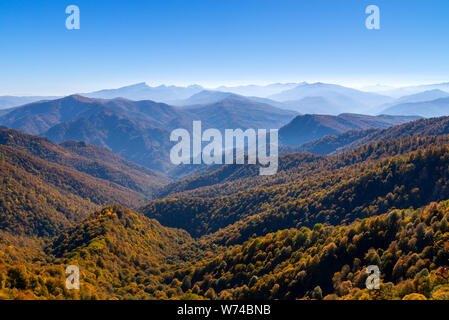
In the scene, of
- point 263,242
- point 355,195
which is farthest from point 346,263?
point 355,195

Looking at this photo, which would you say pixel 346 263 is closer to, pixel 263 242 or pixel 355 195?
pixel 263 242

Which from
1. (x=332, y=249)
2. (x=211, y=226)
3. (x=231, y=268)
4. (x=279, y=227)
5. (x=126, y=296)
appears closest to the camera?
(x=332, y=249)

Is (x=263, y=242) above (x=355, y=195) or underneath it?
underneath

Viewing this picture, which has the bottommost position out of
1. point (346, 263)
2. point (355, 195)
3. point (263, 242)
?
point (263, 242)

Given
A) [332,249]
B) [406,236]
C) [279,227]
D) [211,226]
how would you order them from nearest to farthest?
[406,236]
[332,249]
[279,227]
[211,226]

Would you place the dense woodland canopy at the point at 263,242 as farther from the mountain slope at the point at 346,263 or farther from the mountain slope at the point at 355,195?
the mountain slope at the point at 355,195

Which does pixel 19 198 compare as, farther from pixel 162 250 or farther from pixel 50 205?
pixel 162 250
